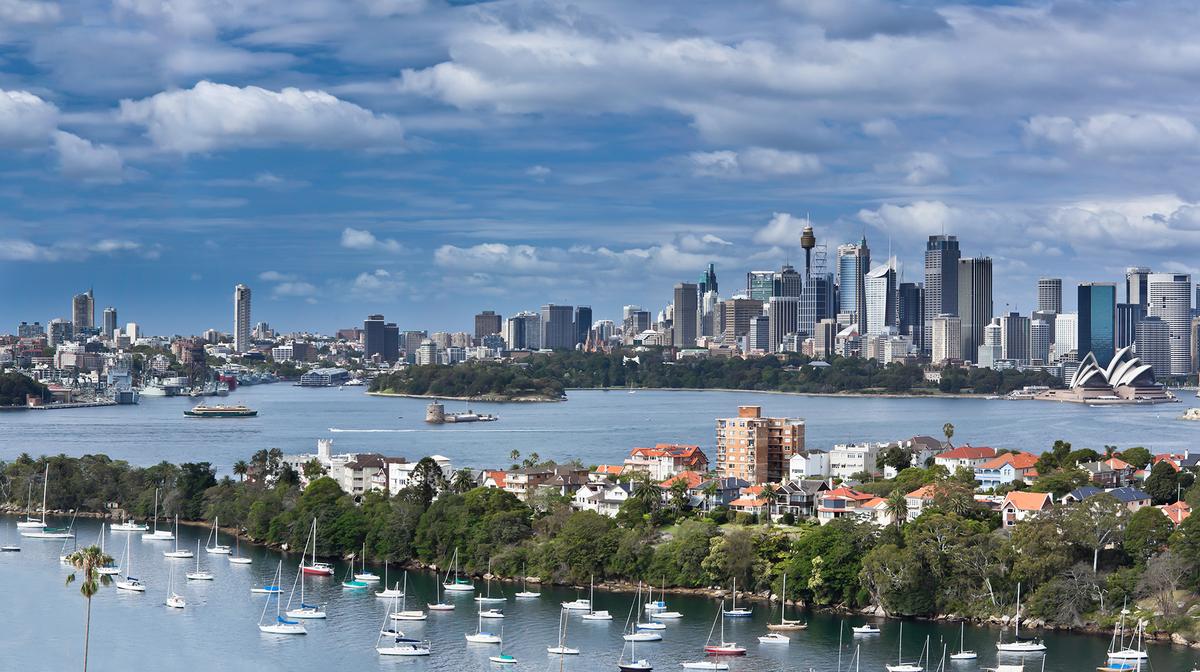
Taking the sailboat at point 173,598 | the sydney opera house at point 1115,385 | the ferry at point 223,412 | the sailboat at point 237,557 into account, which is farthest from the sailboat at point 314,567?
the sydney opera house at point 1115,385

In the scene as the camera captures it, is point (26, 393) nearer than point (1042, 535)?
No

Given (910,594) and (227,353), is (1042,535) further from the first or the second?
(227,353)

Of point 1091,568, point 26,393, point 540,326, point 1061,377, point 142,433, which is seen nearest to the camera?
point 1091,568

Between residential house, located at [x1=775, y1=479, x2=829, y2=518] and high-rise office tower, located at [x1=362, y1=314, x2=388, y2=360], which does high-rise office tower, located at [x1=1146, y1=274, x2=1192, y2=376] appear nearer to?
high-rise office tower, located at [x1=362, y1=314, x2=388, y2=360]

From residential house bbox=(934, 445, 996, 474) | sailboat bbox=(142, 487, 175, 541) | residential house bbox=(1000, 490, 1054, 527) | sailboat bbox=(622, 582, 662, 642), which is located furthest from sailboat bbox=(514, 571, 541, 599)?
residential house bbox=(934, 445, 996, 474)

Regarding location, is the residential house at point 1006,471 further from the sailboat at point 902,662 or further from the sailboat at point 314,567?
the sailboat at point 314,567

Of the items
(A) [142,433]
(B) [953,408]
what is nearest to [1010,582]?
(A) [142,433]
